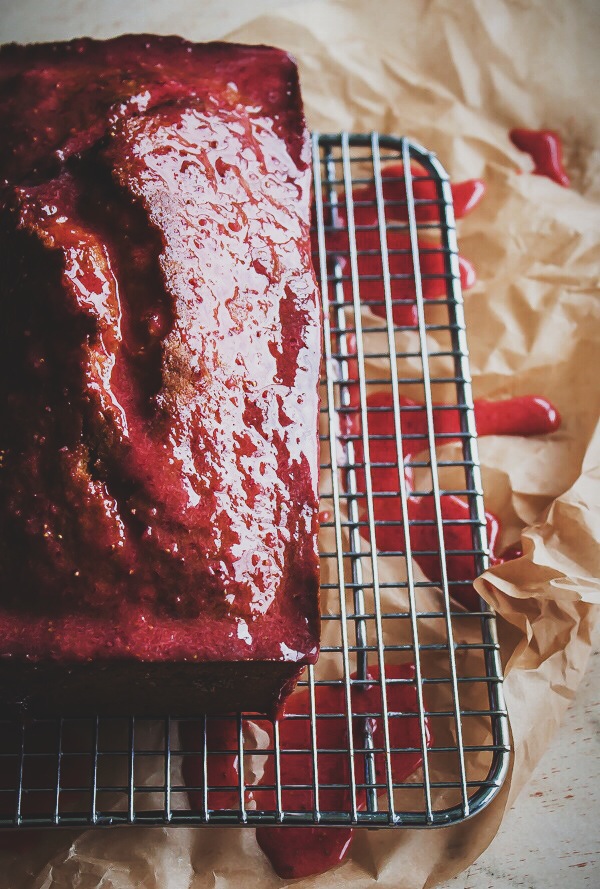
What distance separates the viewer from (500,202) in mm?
2971

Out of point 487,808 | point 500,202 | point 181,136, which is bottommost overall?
point 487,808

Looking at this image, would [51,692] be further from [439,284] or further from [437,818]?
[439,284]

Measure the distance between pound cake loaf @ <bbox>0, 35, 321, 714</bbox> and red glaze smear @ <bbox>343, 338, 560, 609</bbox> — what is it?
608mm

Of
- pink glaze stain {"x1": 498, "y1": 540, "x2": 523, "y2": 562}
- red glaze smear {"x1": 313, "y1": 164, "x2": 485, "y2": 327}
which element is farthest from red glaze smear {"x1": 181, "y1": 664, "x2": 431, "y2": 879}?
red glaze smear {"x1": 313, "y1": 164, "x2": 485, "y2": 327}

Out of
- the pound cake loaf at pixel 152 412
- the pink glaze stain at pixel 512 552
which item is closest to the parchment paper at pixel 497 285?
the pink glaze stain at pixel 512 552

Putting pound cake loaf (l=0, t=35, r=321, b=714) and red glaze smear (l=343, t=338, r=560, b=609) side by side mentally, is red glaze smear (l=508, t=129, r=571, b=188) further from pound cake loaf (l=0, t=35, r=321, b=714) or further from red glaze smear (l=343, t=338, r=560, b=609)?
pound cake loaf (l=0, t=35, r=321, b=714)

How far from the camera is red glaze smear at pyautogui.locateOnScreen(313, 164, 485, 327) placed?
2.90 meters

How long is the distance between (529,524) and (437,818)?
0.92 metres

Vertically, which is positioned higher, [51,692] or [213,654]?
[213,654]

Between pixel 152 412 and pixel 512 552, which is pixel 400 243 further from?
pixel 152 412

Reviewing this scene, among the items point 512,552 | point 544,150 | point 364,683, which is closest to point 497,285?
point 544,150

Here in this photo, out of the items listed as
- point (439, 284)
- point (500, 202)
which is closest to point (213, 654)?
point (439, 284)

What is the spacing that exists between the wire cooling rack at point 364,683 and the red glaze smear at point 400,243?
105 millimetres

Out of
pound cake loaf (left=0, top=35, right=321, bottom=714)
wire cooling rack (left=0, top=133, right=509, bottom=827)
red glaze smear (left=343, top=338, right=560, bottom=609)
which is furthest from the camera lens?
red glaze smear (left=343, top=338, right=560, bottom=609)
